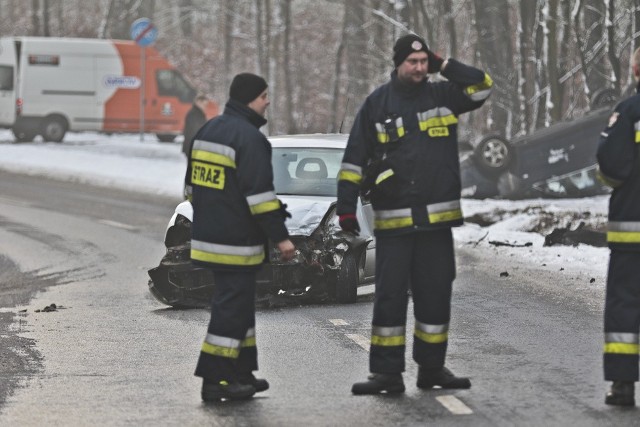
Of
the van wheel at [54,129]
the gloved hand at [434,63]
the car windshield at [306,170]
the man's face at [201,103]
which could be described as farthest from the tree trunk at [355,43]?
the gloved hand at [434,63]

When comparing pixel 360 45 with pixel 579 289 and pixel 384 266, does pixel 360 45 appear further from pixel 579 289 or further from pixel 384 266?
pixel 384 266

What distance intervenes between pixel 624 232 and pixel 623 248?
80mm

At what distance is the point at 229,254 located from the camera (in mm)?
7734

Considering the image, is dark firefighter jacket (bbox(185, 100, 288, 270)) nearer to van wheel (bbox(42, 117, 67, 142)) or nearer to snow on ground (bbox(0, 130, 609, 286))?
snow on ground (bbox(0, 130, 609, 286))

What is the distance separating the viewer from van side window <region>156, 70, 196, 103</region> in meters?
40.7

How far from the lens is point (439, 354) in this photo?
26.1ft

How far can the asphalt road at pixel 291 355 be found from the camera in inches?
291

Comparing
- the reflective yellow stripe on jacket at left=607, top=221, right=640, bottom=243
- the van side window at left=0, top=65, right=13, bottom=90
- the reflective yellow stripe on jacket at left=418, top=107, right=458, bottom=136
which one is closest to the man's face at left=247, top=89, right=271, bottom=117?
the reflective yellow stripe on jacket at left=418, top=107, right=458, bottom=136

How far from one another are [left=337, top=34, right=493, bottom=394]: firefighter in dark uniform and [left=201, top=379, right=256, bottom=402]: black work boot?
60 cm

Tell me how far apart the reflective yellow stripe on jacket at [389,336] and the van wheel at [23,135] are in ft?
104

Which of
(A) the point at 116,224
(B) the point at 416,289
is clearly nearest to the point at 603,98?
(A) the point at 116,224

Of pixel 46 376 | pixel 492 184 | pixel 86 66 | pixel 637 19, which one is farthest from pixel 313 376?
pixel 86 66

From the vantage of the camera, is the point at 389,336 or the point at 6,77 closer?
the point at 389,336

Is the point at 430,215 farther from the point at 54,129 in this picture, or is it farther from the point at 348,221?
the point at 54,129
